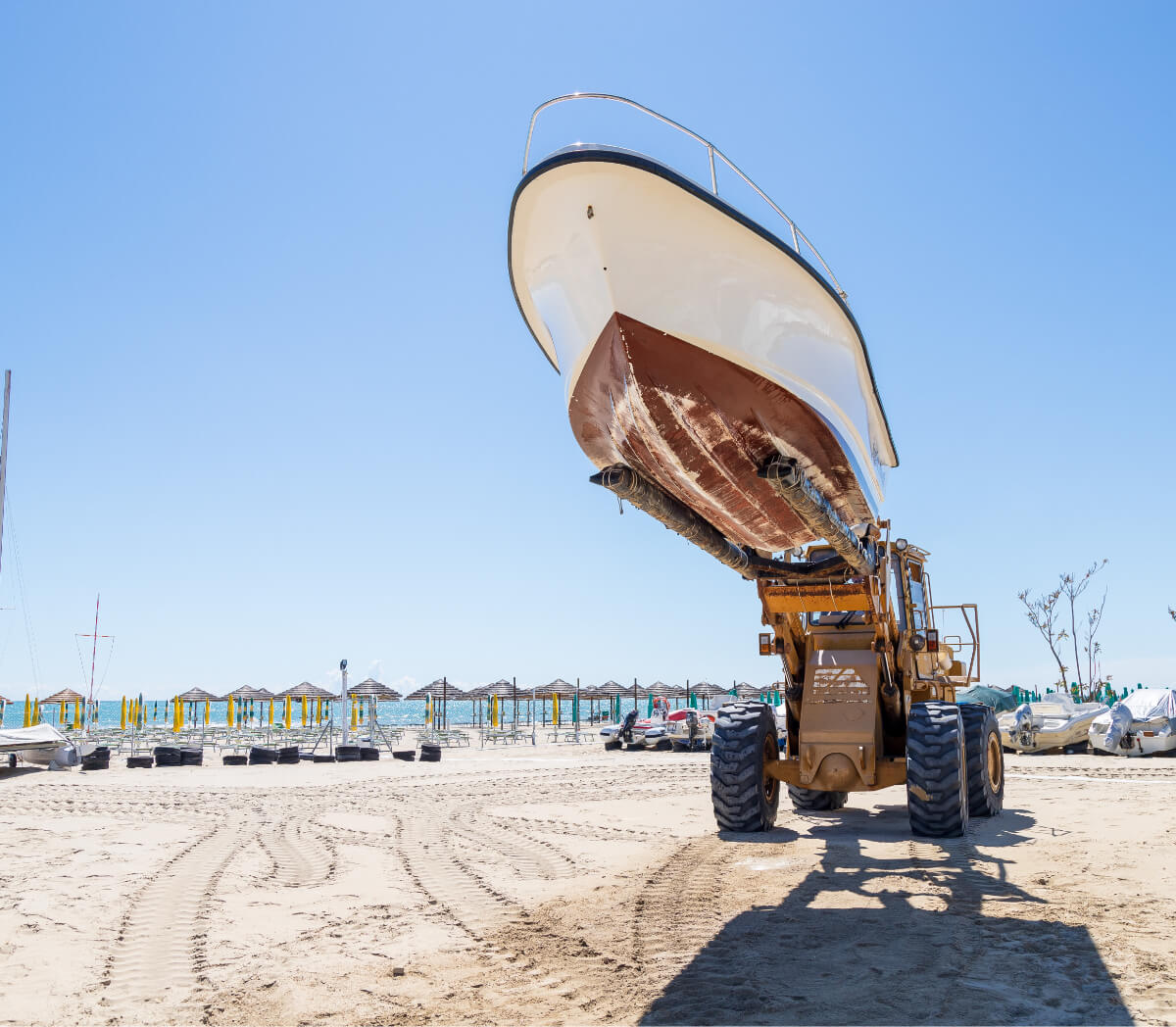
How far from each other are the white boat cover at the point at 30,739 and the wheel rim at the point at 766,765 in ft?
49.2

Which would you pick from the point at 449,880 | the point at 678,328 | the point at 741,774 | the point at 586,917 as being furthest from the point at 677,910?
the point at 678,328

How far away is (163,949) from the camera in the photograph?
4844 mm

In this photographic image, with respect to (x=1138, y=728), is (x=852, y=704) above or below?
above

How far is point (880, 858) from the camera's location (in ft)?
23.0

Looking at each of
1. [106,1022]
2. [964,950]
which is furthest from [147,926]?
[964,950]

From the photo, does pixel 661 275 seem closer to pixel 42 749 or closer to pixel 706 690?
pixel 42 749


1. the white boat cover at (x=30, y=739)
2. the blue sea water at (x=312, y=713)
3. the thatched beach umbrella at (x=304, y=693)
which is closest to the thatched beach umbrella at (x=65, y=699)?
the blue sea water at (x=312, y=713)

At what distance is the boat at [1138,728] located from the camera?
1750cm

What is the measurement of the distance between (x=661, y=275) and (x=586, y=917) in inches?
152

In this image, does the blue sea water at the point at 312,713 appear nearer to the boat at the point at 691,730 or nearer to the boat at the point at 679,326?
the boat at the point at 691,730

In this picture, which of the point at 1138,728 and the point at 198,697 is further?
the point at 198,697

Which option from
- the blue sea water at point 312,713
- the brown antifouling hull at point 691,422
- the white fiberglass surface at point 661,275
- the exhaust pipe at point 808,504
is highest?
the white fiberglass surface at point 661,275

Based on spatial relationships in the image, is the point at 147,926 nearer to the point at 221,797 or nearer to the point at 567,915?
the point at 567,915

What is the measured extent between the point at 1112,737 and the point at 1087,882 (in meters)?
14.0
